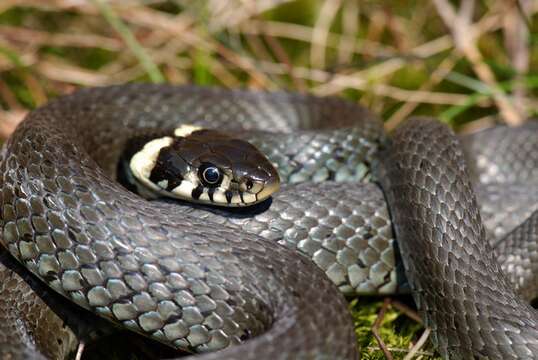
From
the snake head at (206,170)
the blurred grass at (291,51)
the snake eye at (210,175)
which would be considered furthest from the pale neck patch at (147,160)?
the blurred grass at (291,51)

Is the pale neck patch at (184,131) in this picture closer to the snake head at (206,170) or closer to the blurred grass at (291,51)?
the snake head at (206,170)

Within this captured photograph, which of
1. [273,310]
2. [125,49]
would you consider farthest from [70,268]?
[125,49]

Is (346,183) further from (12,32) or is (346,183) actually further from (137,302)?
(12,32)

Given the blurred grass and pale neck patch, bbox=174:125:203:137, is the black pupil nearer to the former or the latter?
pale neck patch, bbox=174:125:203:137

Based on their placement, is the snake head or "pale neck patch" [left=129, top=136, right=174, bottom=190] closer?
the snake head

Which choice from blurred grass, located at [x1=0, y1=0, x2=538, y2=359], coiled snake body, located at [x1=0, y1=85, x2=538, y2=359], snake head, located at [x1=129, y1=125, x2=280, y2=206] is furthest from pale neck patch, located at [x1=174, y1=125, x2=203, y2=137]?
blurred grass, located at [x1=0, y1=0, x2=538, y2=359]
